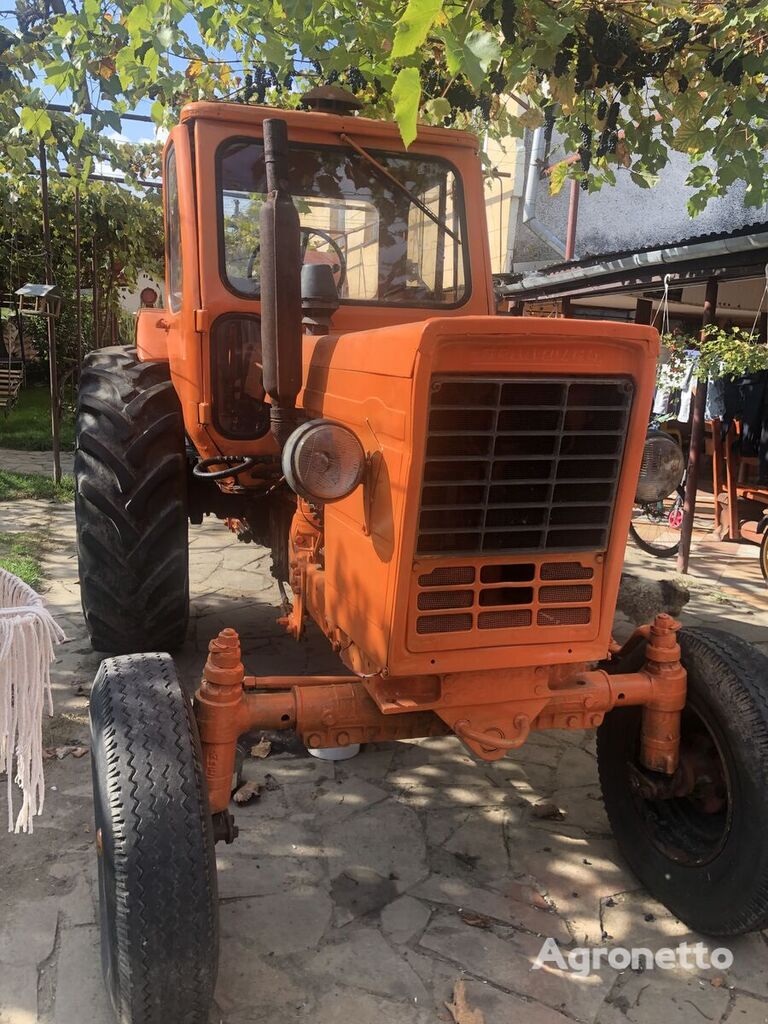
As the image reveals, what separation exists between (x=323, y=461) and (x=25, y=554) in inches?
176

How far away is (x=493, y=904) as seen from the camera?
250cm

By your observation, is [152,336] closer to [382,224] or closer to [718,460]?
[382,224]

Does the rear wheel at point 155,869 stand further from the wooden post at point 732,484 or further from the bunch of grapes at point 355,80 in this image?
the wooden post at point 732,484

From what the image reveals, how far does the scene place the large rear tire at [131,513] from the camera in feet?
11.1

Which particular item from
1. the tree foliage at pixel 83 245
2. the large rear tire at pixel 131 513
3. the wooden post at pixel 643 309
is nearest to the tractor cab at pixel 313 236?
the large rear tire at pixel 131 513

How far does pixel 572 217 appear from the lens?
34.2 feet

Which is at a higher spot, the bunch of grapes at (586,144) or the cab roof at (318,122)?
the bunch of grapes at (586,144)

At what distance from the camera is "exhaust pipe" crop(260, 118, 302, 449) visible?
6.87 feet

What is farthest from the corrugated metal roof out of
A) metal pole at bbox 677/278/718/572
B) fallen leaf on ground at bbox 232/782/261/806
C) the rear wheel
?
the rear wheel

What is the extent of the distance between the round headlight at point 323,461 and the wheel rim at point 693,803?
129cm

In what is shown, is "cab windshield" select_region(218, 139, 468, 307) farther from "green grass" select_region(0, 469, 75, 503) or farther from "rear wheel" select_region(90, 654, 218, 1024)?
"green grass" select_region(0, 469, 75, 503)

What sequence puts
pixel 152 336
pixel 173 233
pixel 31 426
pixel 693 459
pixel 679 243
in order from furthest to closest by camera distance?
pixel 31 426 < pixel 693 459 < pixel 679 243 < pixel 152 336 < pixel 173 233

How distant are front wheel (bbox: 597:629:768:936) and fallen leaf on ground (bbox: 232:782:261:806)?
1.27 metres

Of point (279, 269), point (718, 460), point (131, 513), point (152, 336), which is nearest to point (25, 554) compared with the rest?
point (152, 336)
